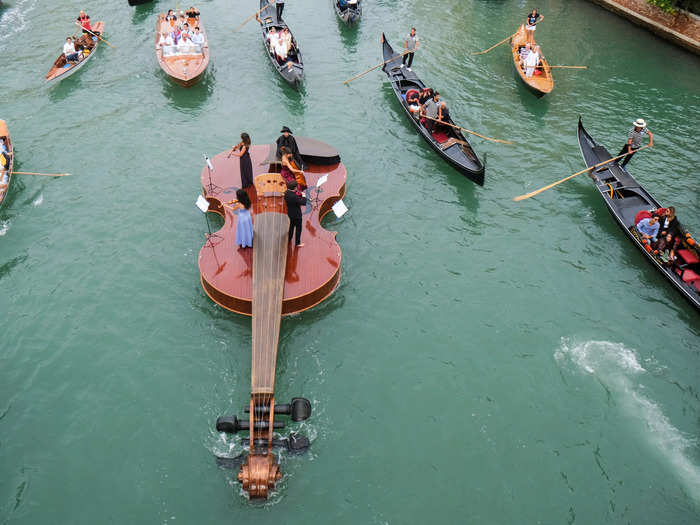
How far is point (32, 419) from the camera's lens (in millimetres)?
7691

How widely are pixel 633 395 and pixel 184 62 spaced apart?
52.8 ft

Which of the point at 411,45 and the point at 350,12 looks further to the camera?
the point at 350,12

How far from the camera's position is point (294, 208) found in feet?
28.7

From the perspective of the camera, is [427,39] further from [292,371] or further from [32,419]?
[32,419]

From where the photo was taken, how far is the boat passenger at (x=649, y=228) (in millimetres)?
10357

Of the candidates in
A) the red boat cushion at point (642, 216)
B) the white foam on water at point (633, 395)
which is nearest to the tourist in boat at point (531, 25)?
the red boat cushion at point (642, 216)

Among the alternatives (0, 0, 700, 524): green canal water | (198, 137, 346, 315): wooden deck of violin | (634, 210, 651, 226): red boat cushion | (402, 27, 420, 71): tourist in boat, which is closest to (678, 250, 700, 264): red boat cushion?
(0, 0, 700, 524): green canal water

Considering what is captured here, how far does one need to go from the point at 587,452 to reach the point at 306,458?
→ 175 inches

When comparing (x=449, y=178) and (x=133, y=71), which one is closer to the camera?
(x=449, y=178)

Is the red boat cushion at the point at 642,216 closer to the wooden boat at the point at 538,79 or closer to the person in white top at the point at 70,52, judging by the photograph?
the wooden boat at the point at 538,79

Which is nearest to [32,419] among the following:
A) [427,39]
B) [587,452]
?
[587,452]

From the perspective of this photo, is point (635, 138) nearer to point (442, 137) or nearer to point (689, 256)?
point (689, 256)

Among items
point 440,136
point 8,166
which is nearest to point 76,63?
point 8,166

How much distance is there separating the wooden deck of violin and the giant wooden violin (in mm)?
19
